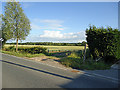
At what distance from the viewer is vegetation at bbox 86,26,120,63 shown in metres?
9.93

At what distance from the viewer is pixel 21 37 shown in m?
21.6

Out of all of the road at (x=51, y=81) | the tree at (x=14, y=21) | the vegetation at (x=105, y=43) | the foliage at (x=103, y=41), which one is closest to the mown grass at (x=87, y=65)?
the vegetation at (x=105, y=43)

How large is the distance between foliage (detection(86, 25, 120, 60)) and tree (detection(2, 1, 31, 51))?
44.5 ft

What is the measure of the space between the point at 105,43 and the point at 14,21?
1706 cm

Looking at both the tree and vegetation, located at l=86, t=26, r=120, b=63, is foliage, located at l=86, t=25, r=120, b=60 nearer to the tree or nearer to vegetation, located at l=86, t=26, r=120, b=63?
vegetation, located at l=86, t=26, r=120, b=63

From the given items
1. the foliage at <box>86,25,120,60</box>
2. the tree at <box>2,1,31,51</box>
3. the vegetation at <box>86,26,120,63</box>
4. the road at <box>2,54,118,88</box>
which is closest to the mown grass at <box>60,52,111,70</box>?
the vegetation at <box>86,26,120,63</box>

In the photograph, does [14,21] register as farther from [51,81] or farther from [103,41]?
[51,81]

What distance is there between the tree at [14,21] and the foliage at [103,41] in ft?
44.5

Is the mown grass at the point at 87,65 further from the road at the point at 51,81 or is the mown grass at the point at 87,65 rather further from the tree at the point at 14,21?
the tree at the point at 14,21

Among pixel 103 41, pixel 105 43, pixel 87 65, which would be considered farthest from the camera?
pixel 103 41

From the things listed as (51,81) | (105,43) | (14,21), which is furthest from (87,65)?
(14,21)

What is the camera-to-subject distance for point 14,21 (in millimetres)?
20859

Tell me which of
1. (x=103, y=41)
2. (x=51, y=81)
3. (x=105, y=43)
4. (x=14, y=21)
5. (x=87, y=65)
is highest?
(x=14, y=21)

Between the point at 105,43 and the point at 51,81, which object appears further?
the point at 105,43
